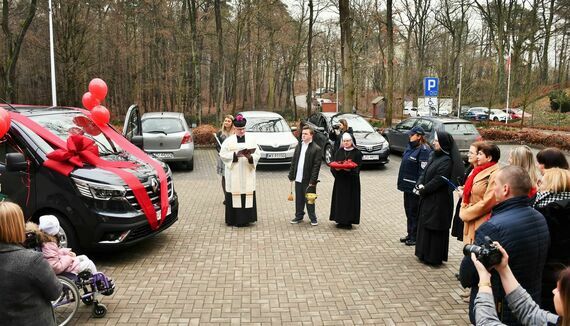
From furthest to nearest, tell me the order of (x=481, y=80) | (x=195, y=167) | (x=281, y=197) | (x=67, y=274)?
(x=481, y=80) < (x=195, y=167) < (x=281, y=197) < (x=67, y=274)

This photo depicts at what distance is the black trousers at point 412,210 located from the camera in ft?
23.4

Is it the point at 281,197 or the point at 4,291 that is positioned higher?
the point at 4,291

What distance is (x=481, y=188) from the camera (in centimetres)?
505

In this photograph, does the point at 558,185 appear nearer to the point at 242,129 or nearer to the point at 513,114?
the point at 242,129

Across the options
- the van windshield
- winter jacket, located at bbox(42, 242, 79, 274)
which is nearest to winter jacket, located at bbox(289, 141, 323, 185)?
the van windshield

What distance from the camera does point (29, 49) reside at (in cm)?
3572

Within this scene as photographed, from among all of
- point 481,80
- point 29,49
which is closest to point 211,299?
point 29,49

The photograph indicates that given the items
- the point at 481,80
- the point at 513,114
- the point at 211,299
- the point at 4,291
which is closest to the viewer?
the point at 4,291

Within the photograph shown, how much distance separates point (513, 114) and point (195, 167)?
34667mm

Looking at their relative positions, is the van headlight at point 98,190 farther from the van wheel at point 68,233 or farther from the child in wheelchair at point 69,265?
the child in wheelchair at point 69,265

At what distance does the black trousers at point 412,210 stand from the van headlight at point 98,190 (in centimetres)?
406

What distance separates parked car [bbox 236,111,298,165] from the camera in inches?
556

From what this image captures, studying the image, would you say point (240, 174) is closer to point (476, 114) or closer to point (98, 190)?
point (98, 190)

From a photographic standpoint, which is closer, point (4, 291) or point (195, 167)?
point (4, 291)
